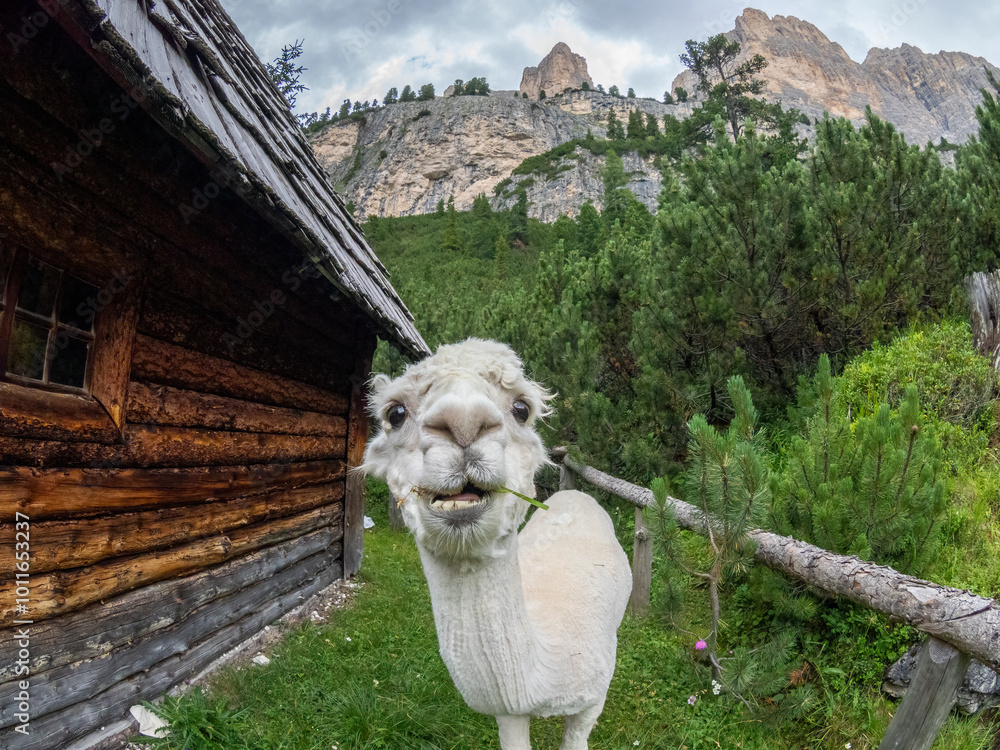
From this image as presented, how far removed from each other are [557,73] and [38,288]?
166936 millimetres

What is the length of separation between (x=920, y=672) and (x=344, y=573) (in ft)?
16.8

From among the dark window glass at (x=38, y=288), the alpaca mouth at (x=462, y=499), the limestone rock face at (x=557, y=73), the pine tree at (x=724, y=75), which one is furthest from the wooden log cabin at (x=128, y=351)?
the limestone rock face at (x=557, y=73)

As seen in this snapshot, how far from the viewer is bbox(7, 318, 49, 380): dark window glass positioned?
230 cm

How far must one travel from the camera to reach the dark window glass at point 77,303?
252 cm

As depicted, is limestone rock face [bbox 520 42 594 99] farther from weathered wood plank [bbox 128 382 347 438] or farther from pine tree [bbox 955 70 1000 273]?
weathered wood plank [bbox 128 382 347 438]

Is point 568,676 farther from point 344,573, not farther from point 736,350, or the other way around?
point 344,573

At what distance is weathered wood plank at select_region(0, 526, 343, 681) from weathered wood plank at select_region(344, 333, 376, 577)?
62.6 inches

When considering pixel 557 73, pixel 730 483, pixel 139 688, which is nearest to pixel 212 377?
pixel 139 688

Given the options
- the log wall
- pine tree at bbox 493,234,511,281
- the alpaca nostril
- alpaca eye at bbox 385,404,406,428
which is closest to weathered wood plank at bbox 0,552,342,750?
the log wall

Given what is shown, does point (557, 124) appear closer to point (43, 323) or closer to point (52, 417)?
point (43, 323)

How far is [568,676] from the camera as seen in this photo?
2.04m

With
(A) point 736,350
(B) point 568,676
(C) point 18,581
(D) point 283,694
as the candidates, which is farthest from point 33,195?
(A) point 736,350

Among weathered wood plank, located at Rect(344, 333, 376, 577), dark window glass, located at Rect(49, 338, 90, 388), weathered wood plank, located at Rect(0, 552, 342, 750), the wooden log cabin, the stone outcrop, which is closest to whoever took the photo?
the wooden log cabin

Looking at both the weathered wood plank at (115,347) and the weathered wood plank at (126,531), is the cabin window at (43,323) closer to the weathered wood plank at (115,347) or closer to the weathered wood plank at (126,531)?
the weathered wood plank at (115,347)
